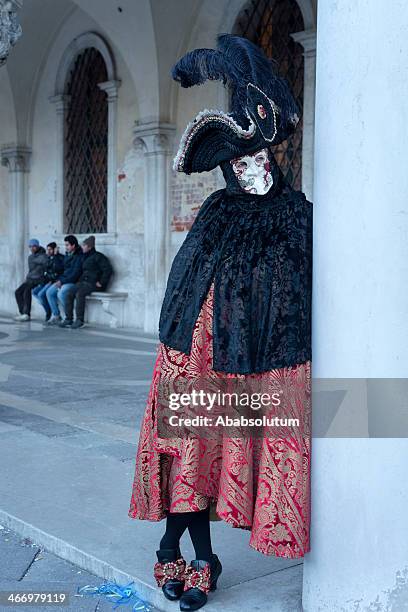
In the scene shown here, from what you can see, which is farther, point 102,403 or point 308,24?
point 308,24

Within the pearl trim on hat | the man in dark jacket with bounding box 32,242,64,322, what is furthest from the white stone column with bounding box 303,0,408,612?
the man in dark jacket with bounding box 32,242,64,322

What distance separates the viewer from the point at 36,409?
578 centimetres

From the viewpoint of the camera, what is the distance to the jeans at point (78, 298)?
39.3ft

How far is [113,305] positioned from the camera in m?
12.1

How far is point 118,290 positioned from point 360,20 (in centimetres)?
1012

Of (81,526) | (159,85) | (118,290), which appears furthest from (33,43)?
(81,526)

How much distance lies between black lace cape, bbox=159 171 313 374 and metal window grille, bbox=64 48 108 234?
10452 millimetres

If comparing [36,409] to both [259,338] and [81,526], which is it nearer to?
[81,526]

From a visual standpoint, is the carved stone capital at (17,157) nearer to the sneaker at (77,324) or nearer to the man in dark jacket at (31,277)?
the man in dark jacket at (31,277)

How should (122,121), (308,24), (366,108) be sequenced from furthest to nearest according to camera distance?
1. (122,121)
2. (308,24)
3. (366,108)

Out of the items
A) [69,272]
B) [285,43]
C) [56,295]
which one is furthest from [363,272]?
[56,295]

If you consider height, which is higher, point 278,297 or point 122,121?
point 122,121

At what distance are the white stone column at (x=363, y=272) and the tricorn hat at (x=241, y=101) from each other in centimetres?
14

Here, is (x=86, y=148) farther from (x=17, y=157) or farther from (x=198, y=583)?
(x=198, y=583)
